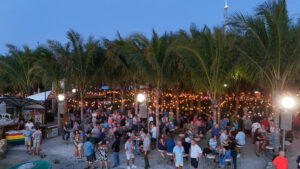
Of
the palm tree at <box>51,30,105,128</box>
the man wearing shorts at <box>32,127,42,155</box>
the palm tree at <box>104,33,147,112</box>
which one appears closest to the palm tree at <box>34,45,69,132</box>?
the palm tree at <box>51,30,105,128</box>

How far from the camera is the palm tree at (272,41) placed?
25.4ft

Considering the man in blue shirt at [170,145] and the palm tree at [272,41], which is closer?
the palm tree at [272,41]

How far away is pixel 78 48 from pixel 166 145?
8.11 meters

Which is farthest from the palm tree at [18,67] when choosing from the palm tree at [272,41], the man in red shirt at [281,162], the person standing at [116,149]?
the man in red shirt at [281,162]

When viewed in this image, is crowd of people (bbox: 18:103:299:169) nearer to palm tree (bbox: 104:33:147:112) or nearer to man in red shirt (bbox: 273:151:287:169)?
man in red shirt (bbox: 273:151:287:169)

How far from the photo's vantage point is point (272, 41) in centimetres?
805

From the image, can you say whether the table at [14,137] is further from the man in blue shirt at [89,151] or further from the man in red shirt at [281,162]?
the man in red shirt at [281,162]

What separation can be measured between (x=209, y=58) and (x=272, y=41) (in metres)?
2.79

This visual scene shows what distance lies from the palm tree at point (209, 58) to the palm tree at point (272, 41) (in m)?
1.10

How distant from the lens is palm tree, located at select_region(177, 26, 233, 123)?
32.1 feet

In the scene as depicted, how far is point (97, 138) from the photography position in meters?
10.5

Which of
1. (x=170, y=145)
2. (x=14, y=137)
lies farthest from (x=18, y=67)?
(x=170, y=145)

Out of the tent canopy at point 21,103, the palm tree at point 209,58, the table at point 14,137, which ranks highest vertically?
the palm tree at point 209,58

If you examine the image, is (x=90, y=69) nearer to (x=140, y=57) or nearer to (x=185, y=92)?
(x=140, y=57)
